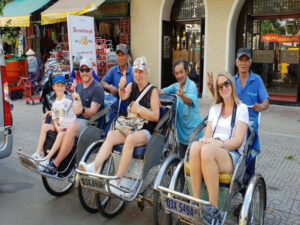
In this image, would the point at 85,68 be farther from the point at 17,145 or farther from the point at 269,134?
the point at 269,134

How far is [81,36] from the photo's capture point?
783 cm

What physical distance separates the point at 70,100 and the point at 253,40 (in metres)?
8.02

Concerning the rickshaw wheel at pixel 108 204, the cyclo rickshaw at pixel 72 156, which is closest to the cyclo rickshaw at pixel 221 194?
the rickshaw wheel at pixel 108 204

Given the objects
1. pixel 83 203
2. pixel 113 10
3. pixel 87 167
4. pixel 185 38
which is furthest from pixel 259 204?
pixel 113 10

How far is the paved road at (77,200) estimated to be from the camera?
403cm

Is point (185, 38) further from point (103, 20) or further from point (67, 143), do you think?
point (67, 143)

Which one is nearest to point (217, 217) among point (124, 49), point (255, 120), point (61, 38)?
point (255, 120)

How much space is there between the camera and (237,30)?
36.7ft

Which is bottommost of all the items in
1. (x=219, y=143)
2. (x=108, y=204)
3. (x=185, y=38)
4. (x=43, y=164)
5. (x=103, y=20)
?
(x=108, y=204)

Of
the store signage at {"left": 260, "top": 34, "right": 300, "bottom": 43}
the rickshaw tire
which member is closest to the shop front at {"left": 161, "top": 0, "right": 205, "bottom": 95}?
the store signage at {"left": 260, "top": 34, "right": 300, "bottom": 43}

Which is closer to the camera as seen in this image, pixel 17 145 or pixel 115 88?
pixel 115 88

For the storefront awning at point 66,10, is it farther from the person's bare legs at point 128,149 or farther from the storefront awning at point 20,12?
the person's bare legs at point 128,149

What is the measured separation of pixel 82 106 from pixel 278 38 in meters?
8.05

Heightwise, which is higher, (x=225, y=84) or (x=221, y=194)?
(x=225, y=84)
